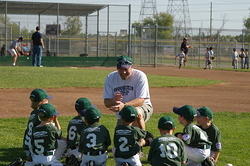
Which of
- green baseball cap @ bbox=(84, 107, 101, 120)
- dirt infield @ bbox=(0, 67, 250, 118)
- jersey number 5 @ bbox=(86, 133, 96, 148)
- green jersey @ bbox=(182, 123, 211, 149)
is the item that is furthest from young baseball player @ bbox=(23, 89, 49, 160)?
dirt infield @ bbox=(0, 67, 250, 118)

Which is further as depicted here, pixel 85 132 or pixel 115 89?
pixel 115 89

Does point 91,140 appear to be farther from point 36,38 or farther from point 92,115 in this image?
point 36,38

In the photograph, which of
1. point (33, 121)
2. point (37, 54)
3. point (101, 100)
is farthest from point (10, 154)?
point (37, 54)

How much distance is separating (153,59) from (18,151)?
28018mm

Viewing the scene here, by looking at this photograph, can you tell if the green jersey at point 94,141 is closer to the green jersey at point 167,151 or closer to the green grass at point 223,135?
the green jersey at point 167,151

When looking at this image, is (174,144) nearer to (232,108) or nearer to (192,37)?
(232,108)

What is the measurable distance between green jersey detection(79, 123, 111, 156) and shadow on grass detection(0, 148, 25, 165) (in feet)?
5.35

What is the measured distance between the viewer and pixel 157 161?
6.39m

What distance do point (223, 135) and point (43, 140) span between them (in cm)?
450

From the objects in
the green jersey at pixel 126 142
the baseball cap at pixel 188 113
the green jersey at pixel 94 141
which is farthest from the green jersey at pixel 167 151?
the baseball cap at pixel 188 113

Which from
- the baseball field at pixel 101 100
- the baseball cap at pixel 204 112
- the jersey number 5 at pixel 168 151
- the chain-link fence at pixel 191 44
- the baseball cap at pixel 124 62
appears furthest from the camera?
the chain-link fence at pixel 191 44

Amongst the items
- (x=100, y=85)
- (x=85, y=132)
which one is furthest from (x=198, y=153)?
(x=100, y=85)

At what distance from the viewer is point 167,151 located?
6328 millimetres

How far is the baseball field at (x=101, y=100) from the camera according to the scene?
9328 mm
